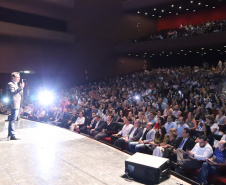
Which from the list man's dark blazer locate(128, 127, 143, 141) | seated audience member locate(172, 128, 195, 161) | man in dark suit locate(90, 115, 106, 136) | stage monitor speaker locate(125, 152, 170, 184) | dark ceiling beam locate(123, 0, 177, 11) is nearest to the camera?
stage monitor speaker locate(125, 152, 170, 184)

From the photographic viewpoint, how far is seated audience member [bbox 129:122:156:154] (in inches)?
205

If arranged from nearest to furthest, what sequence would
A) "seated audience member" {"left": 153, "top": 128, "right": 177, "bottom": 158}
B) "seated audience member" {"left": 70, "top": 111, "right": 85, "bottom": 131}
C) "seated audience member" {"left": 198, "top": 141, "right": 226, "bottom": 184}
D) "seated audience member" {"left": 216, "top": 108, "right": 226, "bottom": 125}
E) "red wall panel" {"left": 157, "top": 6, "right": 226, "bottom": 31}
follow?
"seated audience member" {"left": 198, "top": 141, "right": 226, "bottom": 184}
"seated audience member" {"left": 153, "top": 128, "right": 177, "bottom": 158}
"seated audience member" {"left": 216, "top": 108, "right": 226, "bottom": 125}
"seated audience member" {"left": 70, "top": 111, "right": 85, "bottom": 131}
"red wall panel" {"left": 157, "top": 6, "right": 226, "bottom": 31}

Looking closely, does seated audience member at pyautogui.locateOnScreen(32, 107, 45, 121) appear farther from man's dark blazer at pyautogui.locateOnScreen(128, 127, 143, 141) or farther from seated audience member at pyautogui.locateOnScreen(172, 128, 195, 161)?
seated audience member at pyautogui.locateOnScreen(172, 128, 195, 161)

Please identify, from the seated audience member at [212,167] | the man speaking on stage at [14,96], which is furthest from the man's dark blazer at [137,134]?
the man speaking on stage at [14,96]

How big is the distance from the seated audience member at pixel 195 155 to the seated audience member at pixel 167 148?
Result: 234 millimetres

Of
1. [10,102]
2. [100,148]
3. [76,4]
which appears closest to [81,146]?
[100,148]

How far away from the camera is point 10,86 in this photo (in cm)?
437

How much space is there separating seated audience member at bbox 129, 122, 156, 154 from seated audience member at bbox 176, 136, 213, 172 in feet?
3.02

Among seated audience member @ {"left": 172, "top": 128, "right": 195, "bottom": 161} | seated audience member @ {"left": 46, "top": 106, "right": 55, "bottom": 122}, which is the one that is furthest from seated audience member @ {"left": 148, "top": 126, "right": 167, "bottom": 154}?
seated audience member @ {"left": 46, "top": 106, "right": 55, "bottom": 122}

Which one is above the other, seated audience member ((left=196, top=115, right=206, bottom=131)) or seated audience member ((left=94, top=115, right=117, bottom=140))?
seated audience member ((left=196, top=115, right=206, bottom=131))

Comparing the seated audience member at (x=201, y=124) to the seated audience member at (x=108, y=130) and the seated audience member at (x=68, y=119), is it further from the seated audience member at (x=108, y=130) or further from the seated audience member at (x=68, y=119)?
the seated audience member at (x=68, y=119)

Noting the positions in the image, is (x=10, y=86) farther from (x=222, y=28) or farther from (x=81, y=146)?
(x=222, y=28)

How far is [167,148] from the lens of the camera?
477 centimetres

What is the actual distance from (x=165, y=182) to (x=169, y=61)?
18.7m
